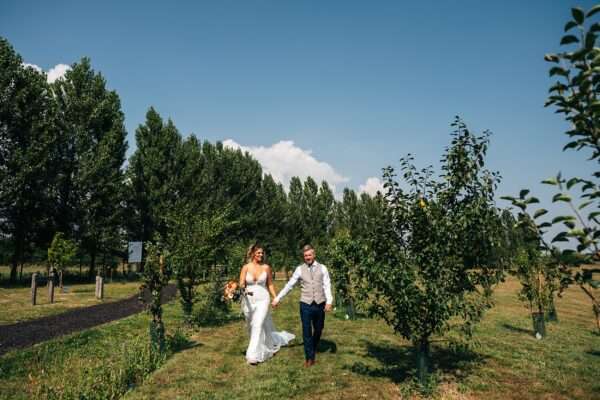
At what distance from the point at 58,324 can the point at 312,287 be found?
1148 cm

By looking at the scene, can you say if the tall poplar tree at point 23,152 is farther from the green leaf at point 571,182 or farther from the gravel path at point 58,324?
the green leaf at point 571,182

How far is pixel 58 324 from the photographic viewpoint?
15016mm

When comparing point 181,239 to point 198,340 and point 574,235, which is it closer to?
point 198,340

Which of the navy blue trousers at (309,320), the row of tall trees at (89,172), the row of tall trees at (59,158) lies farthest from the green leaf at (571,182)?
the row of tall trees at (59,158)

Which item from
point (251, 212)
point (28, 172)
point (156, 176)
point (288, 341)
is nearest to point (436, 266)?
point (288, 341)

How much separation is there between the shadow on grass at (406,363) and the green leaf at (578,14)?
7.43 metres

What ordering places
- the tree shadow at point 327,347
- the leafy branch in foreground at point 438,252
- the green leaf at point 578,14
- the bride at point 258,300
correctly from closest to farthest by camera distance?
the green leaf at point 578,14
the leafy branch in foreground at point 438,252
the bride at point 258,300
the tree shadow at point 327,347

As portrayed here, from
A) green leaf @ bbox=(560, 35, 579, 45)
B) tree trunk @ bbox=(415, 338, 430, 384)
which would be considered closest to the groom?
tree trunk @ bbox=(415, 338, 430, 384)

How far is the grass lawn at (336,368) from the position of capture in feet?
25.3

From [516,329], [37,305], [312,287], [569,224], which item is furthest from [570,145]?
[37,305]

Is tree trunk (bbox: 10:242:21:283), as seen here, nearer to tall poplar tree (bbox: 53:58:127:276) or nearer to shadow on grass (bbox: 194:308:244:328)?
tall poplar tree (bbox: 53:58:127:276)

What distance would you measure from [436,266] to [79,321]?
48.3ft

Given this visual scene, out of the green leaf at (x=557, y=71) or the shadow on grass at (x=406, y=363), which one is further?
the shadow on grass at (x=406, y=363)

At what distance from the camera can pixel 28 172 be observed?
3036cm
